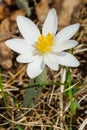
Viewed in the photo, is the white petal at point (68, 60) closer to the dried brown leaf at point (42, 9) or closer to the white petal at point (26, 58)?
the white petal at point (26, 58)

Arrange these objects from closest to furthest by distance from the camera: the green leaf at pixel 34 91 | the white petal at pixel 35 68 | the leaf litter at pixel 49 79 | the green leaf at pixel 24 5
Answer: the white petal at pixel 35 68 < the green leaf at pixel 34 91 < the leaf litter at pixel 49 79 < the green leaf at pixel 24 5

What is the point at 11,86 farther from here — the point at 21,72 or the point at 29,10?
the point at 29,10

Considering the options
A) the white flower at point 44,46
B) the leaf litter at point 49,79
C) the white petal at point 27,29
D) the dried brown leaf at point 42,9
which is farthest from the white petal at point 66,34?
the dried brown leaf at point 42,9

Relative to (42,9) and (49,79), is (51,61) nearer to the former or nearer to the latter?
(49,79)

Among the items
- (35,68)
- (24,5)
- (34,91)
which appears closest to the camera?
(35,68)

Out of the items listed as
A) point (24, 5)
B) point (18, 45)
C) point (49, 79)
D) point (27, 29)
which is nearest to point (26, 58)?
point (18, 45)

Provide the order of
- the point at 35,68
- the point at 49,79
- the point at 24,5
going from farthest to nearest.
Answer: the point at 24,5, the point at 49,79, the point at 35,68

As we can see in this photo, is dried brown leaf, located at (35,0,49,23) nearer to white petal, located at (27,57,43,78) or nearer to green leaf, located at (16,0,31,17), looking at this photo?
green leaf, located at (16,0,31,17)
